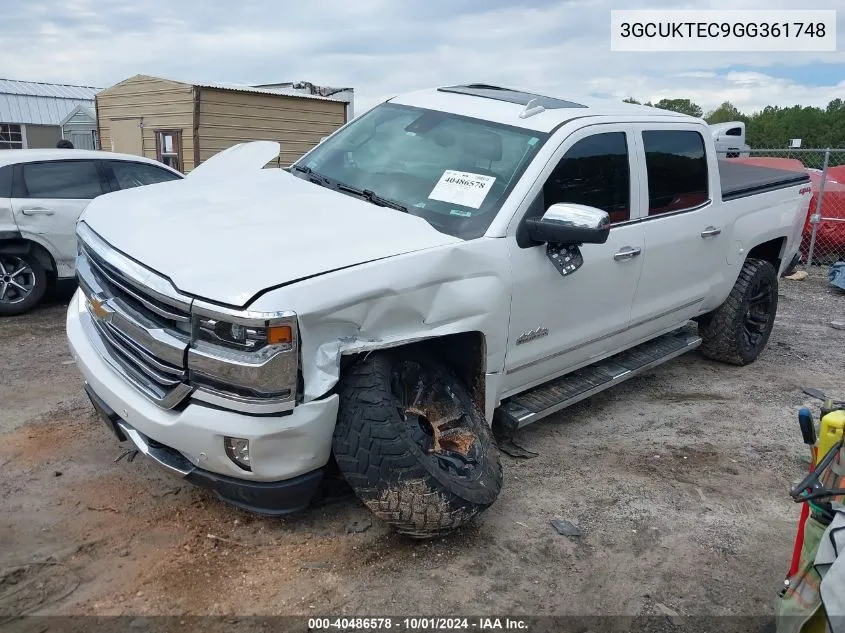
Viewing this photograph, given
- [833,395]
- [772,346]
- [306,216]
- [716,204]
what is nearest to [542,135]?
[306,216]

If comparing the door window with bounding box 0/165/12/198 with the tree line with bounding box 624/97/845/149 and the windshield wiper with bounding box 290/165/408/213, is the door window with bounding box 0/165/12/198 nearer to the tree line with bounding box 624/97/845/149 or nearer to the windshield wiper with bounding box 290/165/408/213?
the windshield wiper with bounding box 290/165/408/213

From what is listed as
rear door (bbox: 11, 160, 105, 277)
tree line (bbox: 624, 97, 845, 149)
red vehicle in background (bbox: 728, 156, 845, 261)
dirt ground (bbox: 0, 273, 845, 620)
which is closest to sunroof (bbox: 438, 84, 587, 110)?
dirt ground (bbox: 0, 273, 845, 620)

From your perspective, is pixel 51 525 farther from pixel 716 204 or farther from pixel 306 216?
pixel 716 204

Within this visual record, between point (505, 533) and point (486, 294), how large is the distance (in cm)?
114

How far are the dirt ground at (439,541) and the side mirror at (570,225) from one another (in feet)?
4.48

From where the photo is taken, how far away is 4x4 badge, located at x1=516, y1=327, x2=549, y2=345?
3.69 meters

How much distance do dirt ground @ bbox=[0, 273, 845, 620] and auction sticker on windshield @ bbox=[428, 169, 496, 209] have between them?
1535mm

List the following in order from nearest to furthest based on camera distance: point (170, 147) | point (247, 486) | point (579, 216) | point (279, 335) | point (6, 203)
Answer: point (279, 335)
point (247, 486)
point (579, 216)
point (6, 203)
point (170, 147)

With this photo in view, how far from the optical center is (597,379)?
4.51 m

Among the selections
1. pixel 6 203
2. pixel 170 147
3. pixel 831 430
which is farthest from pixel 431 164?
pixel 170 147

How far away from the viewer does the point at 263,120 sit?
50.7 feet

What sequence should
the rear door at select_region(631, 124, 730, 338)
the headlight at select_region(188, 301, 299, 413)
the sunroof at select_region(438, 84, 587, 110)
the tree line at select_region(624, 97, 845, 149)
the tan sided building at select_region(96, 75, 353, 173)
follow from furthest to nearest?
1. the tree line at select_region(624, 97, 845, 149)
2. the tan sided building at select_region(96, 75, 353, 173)
3. the rear door at select_region(631, 124, 730, 338)
4. the sunroof at select_region(438, 84, 587, 110)
5. the headlight at select_region(188, 301, 299, 413)

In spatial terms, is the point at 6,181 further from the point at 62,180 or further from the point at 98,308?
the point at 98,308

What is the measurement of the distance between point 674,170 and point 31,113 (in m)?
30.2
